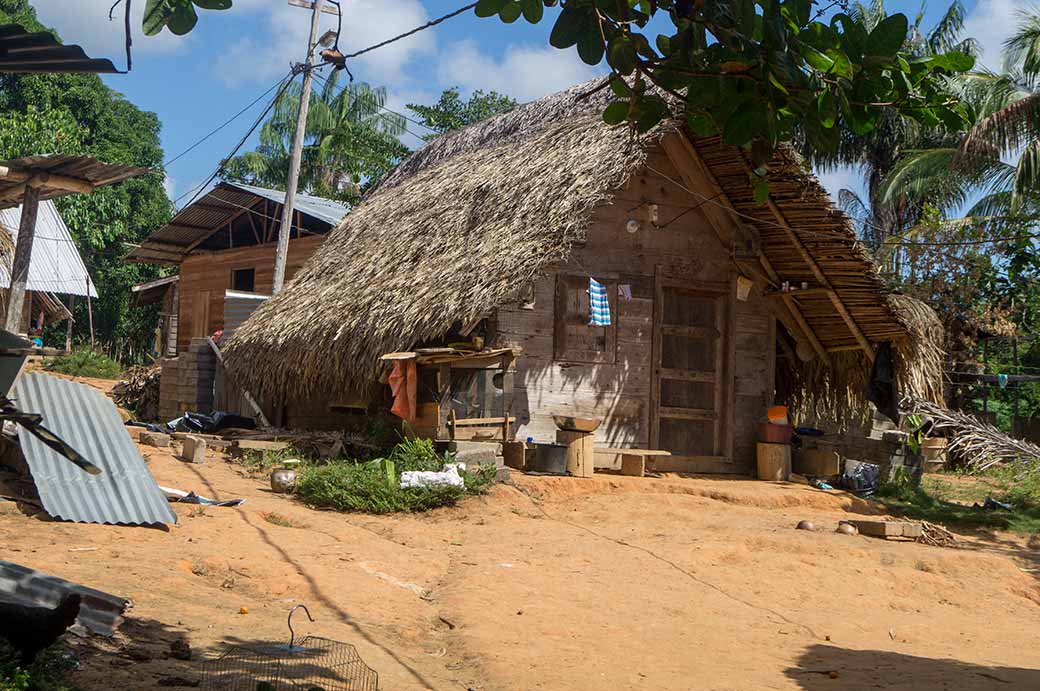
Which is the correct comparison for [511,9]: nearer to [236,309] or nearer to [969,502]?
[969,502]

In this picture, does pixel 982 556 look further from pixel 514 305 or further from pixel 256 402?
pixel 256 402

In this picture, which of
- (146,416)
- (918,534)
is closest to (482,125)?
(146,416)

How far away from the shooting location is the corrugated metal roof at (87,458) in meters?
6.89

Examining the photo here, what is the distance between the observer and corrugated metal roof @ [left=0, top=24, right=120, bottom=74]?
9.58 feet

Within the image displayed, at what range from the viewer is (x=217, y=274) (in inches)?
814

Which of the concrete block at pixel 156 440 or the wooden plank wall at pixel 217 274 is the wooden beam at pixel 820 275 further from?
the wooden plank wall at pixel 217 274

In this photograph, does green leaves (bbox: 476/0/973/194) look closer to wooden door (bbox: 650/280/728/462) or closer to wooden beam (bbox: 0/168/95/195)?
wooden beam (bbox: 0/168/95/195)

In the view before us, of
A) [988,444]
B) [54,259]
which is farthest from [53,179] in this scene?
[54,259]

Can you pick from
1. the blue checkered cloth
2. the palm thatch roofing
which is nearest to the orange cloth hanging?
the palm thatch roofing

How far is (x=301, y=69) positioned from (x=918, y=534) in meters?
11.7

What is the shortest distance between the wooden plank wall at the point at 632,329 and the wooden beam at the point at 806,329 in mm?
312

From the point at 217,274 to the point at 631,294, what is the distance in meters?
11.8

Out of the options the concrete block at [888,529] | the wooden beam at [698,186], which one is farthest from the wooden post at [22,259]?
the concrete block at [888,529]

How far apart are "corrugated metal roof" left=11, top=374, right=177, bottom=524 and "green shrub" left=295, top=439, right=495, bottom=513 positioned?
200 cm
